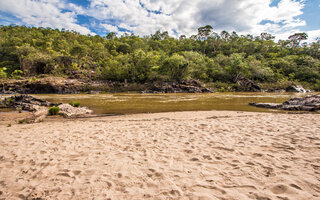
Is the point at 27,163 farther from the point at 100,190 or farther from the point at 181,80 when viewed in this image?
the point at 181,80

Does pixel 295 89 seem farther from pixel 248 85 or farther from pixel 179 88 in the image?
pixel 179 88

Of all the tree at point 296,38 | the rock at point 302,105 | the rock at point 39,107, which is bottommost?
the rock at point 39,107

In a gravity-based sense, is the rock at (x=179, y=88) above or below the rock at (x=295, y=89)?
below

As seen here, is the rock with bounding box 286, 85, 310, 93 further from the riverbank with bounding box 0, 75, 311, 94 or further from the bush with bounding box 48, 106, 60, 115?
the bush with bounding box 48, 106, 60, 115

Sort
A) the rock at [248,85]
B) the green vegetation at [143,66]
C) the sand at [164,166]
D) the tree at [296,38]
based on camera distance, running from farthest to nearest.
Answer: the tree at [296,38]
the green vegetation at [143,66]
the rock at [248,85]
the sand at [164,166]

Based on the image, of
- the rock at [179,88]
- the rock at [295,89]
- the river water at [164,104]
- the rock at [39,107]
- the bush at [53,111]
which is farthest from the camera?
the rock at [295,89]

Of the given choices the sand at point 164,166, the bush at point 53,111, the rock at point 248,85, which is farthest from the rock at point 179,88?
the sand at point 164,166

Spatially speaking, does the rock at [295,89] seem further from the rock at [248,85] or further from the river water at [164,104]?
the river water at [164,104]

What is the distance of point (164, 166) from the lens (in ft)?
11.8

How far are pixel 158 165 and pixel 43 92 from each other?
152ft

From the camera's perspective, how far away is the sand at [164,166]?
2.69m

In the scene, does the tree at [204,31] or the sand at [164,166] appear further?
the tree at [204,31]

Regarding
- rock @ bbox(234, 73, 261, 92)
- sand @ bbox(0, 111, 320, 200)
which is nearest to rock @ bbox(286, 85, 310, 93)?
rock @ bbox(234, 73, 261, 92)

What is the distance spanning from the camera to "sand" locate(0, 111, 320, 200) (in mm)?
2693
